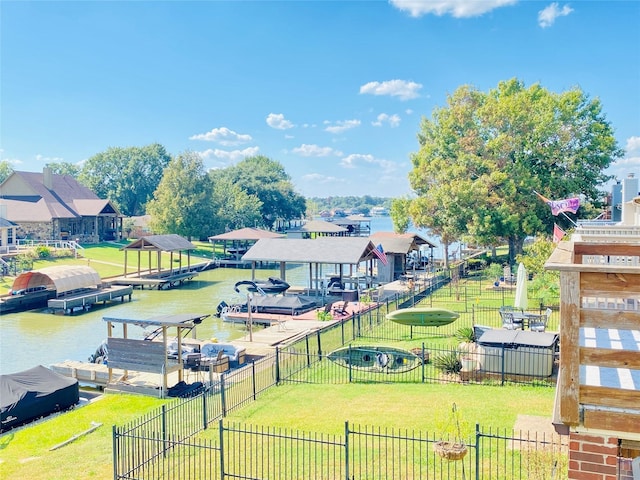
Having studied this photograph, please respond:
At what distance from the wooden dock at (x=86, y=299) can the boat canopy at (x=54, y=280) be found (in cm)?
70

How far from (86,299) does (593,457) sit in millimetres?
37208

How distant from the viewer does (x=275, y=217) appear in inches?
4021

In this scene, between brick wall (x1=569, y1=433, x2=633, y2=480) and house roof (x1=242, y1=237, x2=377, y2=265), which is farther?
house roof (x1=242, y1=237, x2=377, y2=265)

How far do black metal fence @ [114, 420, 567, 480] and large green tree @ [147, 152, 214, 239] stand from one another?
194ft

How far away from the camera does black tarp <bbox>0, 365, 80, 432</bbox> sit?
1469 cm

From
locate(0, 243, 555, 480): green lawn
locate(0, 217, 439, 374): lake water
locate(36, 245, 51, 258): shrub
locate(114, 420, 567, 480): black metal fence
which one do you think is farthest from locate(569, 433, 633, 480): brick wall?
locate(36, 245, 51, 258): shrub

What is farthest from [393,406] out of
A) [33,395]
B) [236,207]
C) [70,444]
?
[236,207]

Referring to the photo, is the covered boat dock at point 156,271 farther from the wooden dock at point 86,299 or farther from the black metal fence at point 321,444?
the black metal fence at point 321,444

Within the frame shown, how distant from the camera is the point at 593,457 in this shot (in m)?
4.75

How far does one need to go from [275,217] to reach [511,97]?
62.1 m

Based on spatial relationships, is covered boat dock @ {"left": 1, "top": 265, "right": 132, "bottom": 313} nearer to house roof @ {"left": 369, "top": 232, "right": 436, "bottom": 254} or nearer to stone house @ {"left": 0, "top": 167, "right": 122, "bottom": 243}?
house roof @ {"left": 369, "top": 232, "right": 436, "bottom": 254}

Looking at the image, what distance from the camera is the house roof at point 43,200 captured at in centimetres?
6444

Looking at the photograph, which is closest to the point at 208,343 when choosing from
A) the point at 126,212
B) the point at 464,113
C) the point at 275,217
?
the point at 464,113

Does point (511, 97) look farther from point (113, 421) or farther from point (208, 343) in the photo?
point (113, 421)
